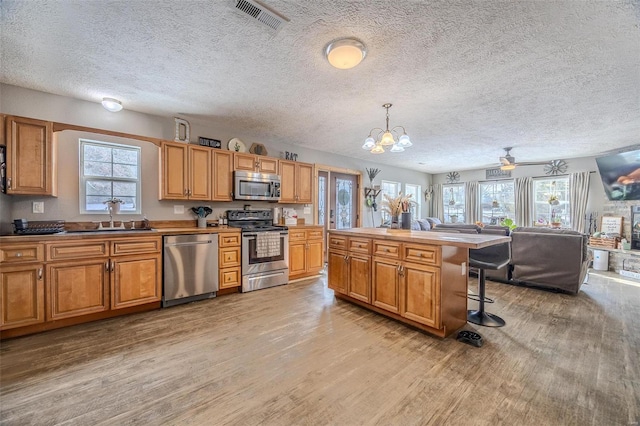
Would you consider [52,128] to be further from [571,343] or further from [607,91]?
[607,91]

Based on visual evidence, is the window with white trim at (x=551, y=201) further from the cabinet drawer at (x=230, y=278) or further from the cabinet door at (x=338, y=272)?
the cabinet drawer at (x=230, y=278)

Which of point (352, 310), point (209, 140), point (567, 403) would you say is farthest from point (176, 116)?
point (567, 403)

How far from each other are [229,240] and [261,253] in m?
0.52

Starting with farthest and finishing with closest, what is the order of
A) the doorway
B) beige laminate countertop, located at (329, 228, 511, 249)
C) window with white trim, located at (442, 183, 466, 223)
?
window with white trim, located at (442, 183, 466, 223) < the doorway < beige laminate countertop, located at (329, 228, 511, 249)

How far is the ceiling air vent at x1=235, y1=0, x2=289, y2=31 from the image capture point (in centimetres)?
169

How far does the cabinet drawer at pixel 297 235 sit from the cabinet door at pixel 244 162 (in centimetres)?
123

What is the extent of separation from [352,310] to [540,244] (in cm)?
316

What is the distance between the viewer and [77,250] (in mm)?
2703

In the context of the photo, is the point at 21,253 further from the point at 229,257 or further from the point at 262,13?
the point at 262,13

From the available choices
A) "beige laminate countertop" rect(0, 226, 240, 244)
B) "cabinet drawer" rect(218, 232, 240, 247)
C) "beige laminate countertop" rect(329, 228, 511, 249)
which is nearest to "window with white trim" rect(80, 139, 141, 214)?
"beige laminate countertop" rect(0, 226, 240, 244)

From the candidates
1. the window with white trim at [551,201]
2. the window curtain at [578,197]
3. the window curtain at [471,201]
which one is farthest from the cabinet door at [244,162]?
the window curtain at [578,197]

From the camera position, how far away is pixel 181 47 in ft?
7.10

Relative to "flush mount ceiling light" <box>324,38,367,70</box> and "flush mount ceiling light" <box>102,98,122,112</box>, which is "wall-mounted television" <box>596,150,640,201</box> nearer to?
"flush mount ceiling light" <box>324,38,367,70</box>

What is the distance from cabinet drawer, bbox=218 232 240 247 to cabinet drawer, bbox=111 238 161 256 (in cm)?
76
